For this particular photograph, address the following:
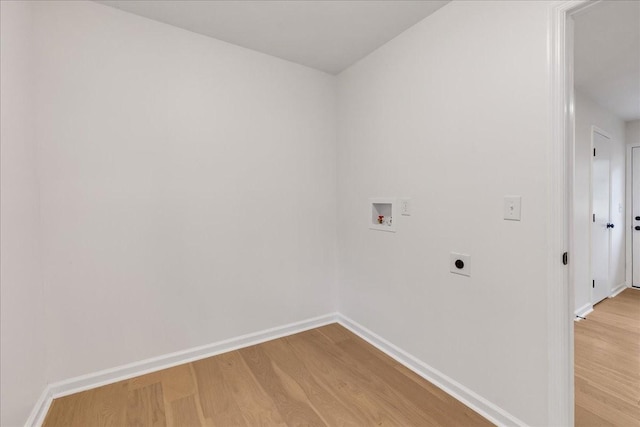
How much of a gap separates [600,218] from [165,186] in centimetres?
475

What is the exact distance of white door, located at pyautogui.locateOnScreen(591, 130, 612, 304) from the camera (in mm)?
3291

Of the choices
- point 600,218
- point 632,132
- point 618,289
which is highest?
point 632,132

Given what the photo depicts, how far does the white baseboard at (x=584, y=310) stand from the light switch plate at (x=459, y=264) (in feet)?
7.91

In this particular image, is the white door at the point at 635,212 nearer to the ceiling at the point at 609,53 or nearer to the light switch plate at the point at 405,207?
the ceiling at the point at 609,53

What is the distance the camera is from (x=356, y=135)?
8.23 feet

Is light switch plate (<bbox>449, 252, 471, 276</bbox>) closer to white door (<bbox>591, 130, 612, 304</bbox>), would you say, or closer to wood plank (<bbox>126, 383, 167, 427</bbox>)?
wood plank (<bbox>126, 383, 167, 427</bbox>)

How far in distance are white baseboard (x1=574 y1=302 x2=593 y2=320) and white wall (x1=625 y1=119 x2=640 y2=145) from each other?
2531 mm

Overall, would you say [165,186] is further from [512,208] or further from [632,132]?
[632,132]

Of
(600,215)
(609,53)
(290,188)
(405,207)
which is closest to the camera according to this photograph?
(405,207)

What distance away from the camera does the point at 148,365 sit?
1947 mm

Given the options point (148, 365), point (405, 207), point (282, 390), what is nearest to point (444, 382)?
point (282, 390)

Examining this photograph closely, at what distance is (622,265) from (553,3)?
4544mm

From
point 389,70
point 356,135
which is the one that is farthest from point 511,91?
point 356,135

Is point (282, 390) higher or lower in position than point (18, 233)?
lower
